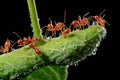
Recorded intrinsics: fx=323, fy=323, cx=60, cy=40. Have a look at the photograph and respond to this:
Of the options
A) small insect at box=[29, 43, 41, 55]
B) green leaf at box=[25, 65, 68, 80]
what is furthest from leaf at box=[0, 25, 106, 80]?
green leaf at box=[25, 65, 68, 80]

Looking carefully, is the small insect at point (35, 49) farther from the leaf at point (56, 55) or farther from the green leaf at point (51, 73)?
the green leaf at point (51, 73)

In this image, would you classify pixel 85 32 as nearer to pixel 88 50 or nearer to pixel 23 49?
pixel 88 50

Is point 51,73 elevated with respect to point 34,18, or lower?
lower

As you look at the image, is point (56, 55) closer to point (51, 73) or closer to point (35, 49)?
point (35, 49)

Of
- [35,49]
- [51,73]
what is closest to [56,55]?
[35,49]

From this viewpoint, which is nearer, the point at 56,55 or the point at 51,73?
the point at 56,55

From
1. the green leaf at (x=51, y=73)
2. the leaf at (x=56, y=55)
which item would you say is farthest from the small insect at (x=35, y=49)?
the green leaf at (x=51, y=73)

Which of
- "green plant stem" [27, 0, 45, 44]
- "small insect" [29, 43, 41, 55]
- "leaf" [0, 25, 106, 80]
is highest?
"green plant stem" [27, 0, 45, 44]

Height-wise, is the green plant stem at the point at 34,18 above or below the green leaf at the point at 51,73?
above

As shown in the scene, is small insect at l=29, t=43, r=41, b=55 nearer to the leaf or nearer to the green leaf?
the leaf
